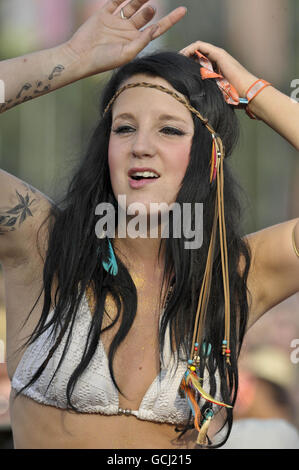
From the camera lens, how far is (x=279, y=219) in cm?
735

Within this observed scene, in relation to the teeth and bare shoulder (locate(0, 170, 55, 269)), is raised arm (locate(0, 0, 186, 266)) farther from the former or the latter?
the teeth

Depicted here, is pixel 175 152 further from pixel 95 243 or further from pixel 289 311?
pixel 289 311

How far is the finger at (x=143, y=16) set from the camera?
2.34 metres

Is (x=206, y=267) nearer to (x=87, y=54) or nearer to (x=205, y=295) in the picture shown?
(x=205, y=295)

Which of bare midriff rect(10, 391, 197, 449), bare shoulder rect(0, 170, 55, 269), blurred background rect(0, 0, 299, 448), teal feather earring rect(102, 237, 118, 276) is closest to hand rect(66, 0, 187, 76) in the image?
bare shoulder rect(0, 170, 55, 269)

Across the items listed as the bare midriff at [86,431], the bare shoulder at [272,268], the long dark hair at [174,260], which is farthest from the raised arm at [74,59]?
the bare shoulder at [272,268]

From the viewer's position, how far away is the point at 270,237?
2.57m

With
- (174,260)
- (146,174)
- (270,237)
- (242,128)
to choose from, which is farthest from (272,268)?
(242,128)

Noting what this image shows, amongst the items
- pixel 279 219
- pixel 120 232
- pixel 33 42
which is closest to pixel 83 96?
pixel 33 42

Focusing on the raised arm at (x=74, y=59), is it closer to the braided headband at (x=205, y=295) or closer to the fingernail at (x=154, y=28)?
the fingernail at (x=154, y=28)

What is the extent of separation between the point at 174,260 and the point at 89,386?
0.56 m

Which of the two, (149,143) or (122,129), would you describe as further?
(122,129)

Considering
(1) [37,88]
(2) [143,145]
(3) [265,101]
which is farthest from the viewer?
(3) [265,101]

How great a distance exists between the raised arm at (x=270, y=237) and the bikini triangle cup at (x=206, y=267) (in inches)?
1.7
